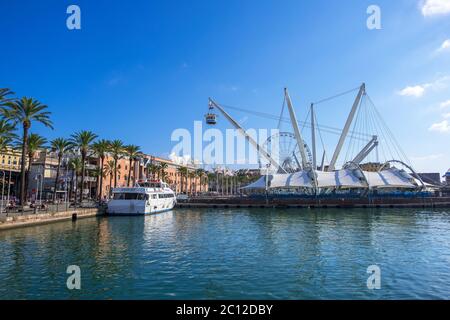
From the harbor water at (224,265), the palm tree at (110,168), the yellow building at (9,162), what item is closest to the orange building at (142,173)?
the palm tree at (110,168)

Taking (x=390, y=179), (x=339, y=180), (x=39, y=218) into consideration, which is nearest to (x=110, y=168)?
(x=39, y=218)

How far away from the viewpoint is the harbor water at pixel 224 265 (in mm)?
15492

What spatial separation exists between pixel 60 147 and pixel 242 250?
183ft

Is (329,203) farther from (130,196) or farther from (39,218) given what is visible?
(39,218)

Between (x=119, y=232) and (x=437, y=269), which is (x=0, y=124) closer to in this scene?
(x=119, y=232)

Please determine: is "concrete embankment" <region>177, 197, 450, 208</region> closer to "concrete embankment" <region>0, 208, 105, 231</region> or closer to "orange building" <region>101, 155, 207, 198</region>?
"orange building" <region>101, 155, 207, 198</region>

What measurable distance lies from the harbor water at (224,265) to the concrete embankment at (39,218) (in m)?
2.24

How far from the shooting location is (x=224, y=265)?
67.2 feet

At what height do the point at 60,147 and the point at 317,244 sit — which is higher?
the point at 60,147

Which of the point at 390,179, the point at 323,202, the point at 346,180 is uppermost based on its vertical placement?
the point at 390,179

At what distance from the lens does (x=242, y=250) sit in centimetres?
2567

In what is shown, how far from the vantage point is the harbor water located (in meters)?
15.5

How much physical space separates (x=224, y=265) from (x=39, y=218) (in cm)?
3107

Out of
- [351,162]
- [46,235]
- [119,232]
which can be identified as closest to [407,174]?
[351,162]
